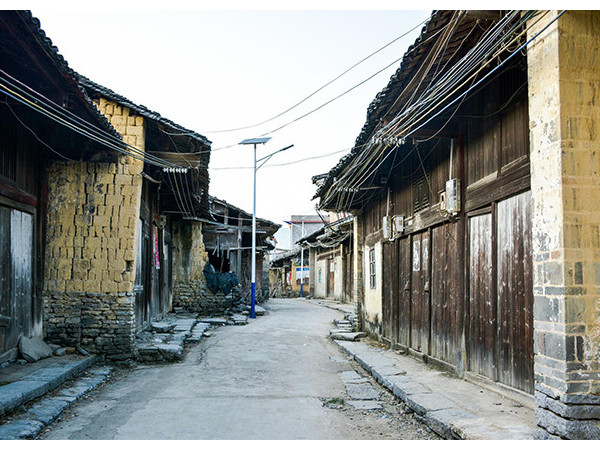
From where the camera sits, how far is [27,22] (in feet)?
17.3

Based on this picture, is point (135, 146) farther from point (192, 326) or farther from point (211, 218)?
point (211, 218)

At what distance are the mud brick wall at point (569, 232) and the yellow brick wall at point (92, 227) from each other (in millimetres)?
7435

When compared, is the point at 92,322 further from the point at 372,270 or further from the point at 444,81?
the point at 444,81

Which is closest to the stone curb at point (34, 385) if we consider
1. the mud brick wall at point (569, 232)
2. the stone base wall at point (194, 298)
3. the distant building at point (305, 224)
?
the mud brick wall at point (569, 232)

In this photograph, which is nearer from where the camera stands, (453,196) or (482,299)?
(482,299)

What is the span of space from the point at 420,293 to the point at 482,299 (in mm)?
2638

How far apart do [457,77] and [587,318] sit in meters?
2.89

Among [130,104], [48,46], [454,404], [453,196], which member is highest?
[130,104]

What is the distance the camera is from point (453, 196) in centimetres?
732

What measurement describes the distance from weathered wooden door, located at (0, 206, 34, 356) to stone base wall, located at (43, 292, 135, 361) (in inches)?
22.9

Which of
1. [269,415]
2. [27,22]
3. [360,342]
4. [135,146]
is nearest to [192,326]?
[360,342]

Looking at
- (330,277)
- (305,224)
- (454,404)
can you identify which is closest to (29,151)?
(454,404)

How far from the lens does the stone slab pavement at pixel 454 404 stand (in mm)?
4684

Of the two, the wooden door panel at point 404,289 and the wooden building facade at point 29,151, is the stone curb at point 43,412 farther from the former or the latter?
the wooden door panel at point 404,289
